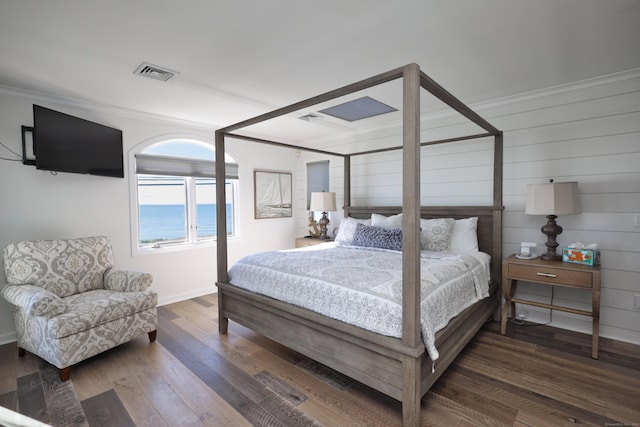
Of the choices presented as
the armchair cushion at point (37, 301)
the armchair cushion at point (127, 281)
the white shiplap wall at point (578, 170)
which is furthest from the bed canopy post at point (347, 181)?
the armchair cushion at point (37, 301)

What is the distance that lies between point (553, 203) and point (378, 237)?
63.0 inches

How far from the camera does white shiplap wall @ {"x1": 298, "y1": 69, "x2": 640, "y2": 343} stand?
110 inches

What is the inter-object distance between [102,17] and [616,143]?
13.4ft

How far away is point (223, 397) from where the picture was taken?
2127 millimetres

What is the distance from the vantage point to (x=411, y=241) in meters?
1.67

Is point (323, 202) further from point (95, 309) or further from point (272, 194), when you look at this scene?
point (95, 309)

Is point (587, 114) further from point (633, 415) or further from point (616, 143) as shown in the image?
point (633, 415)

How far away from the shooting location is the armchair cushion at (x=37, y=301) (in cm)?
229

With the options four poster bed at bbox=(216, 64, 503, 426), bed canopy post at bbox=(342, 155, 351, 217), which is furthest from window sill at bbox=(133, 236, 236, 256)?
bed canopy post at bbox=(342, 155, 351, 217)

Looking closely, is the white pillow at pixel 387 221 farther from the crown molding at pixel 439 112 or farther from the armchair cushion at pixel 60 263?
the armchair cushion at pixel 60 263

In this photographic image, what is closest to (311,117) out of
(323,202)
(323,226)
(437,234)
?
(323,202)

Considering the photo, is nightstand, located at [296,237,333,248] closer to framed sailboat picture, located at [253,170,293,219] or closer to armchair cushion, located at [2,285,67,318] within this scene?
framed sailboat picture, located at [253,170,293,219]

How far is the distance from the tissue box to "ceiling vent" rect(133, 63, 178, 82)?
12.3ft

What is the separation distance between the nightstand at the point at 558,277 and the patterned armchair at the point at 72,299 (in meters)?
3.32
